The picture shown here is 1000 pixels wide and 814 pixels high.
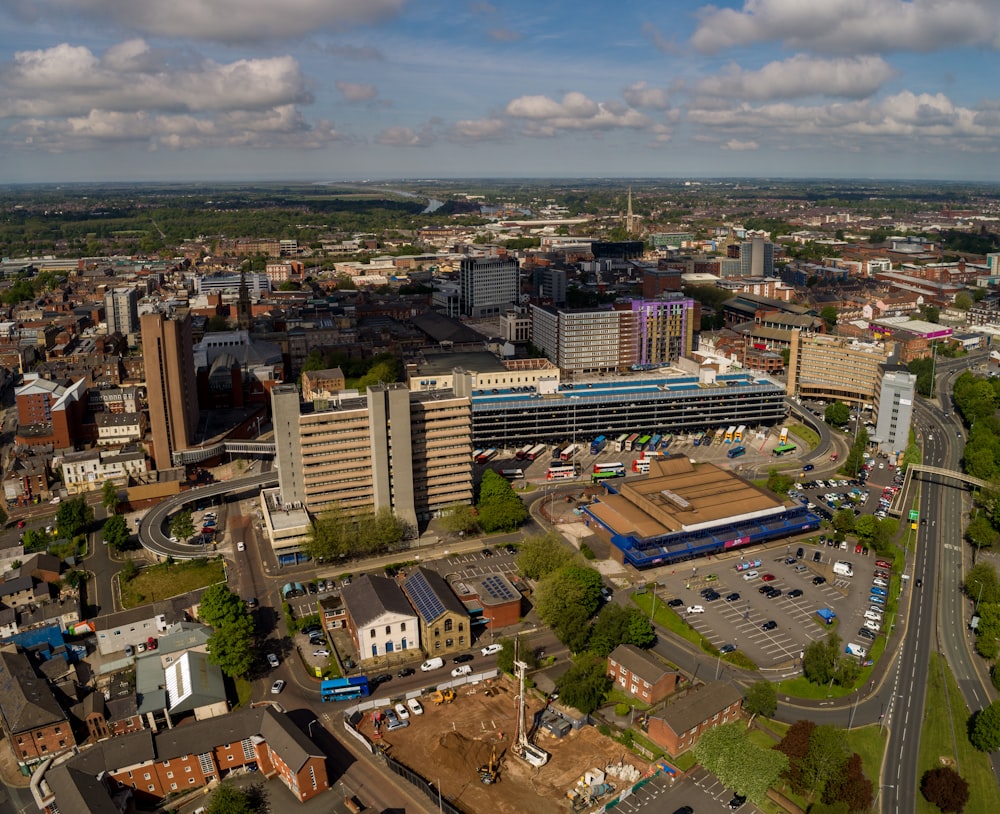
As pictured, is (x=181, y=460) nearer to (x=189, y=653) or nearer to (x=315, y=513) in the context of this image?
(x=315, y=513)

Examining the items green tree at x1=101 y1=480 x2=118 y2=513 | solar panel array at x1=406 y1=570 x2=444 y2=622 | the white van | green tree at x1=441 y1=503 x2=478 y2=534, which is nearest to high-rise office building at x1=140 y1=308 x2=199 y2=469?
green tree at x1=101 y1=480 x2=118 y2=513

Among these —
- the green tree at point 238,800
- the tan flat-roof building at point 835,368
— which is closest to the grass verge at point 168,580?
the green tree at point 238,800

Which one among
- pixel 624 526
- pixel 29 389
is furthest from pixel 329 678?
pixel 29 389

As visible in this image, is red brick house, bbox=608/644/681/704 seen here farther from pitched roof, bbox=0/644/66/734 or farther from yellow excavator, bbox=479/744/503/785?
pitched roof, bbox=0/644/66/734

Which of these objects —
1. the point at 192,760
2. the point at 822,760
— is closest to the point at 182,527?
the point at 192,760

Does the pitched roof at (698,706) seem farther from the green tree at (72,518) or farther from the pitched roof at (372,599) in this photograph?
the green tree at (72,518)

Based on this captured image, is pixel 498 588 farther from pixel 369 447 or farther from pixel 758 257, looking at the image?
pixel 758 257

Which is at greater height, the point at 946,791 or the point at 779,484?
the point at 779,484
